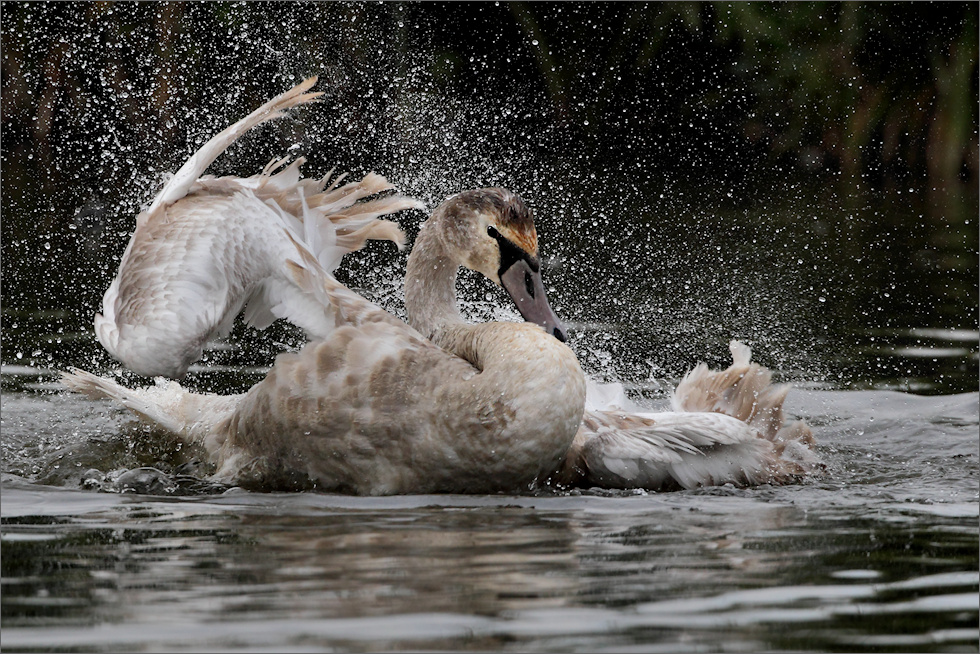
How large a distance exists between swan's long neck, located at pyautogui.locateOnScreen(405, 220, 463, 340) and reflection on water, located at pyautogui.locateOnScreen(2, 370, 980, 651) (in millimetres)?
1132

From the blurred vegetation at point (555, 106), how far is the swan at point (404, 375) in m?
5.98

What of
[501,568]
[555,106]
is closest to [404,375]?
[501,568]

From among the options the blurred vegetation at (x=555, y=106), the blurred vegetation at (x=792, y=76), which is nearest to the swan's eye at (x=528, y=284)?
the blurred vegetation at (x=555, y=106)

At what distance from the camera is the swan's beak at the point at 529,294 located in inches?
245

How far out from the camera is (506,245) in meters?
6.27

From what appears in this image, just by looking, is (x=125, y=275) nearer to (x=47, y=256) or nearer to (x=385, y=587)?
(x=385, y=587)

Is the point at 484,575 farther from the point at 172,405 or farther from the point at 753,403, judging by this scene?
the point at 172,405

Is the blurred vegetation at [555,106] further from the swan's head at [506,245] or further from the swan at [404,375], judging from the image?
the swan's head at [506,245]

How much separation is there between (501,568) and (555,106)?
12681 mm

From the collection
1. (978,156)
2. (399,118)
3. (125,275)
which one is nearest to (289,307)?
(125,275)

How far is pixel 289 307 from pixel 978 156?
10.5 metres

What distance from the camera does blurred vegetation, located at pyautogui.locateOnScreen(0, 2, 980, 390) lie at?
45.6 feet

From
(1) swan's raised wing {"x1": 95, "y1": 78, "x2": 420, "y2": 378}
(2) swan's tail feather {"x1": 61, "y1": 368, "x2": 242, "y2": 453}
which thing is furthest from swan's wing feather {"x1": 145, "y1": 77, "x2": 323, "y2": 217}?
(2) swan's tail feather {"x1": 61, "y1": 368, "x2": 242, "y2": 453}

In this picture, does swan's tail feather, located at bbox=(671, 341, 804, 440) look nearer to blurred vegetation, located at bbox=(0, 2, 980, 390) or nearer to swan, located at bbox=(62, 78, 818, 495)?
swan, located at bbox=(62, 78, 818, 495)
